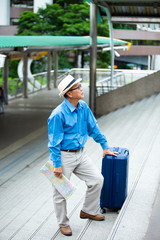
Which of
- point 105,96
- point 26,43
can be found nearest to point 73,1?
point 105,96

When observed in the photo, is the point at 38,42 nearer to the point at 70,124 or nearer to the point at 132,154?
the point at 132,154

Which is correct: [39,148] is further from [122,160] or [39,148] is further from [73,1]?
[73,1]

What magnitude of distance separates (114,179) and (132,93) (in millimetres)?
12406

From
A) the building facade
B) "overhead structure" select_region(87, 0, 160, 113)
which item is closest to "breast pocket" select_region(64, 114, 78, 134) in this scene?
"overhead structure" select_region(87, 0, 160, 113)

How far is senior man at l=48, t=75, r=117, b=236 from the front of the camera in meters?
4.11

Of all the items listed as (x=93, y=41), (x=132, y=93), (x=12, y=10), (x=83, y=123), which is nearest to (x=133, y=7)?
(x=93, y=41)

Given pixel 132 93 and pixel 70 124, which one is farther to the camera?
pixel 132 93

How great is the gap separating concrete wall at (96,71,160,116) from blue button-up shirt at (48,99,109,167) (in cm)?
1276

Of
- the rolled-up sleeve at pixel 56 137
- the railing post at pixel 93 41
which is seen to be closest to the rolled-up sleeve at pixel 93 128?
the rolled-up sleeve at pixel 56 137

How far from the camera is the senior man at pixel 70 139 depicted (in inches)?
162

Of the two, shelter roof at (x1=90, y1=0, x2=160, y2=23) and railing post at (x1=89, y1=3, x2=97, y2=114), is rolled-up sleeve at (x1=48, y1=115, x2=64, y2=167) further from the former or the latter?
railing post at (x1=89, y1=3, x2=97, y2=114)

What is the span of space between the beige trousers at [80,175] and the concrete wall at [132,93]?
41.7ft

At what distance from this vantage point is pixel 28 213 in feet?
18.9

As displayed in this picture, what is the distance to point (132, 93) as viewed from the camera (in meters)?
16.9
